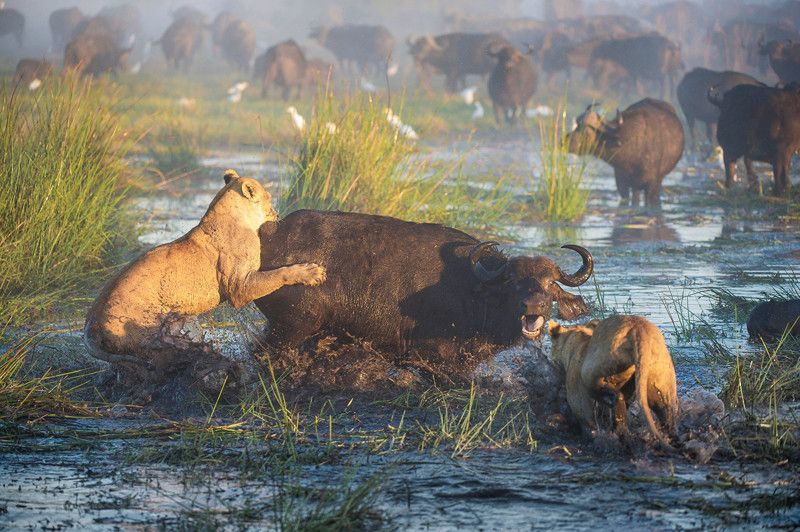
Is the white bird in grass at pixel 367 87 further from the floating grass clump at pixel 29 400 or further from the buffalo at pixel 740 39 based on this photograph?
the floating grass clump at pixel 29 400

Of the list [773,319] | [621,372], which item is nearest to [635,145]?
[773,319]

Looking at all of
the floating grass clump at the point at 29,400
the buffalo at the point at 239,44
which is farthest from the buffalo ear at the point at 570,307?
the buffalo at the point at 239,44

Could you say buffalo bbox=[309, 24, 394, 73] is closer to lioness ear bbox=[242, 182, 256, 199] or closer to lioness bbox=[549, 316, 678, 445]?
lioness ear bbox=[242, 182, 256, 199]

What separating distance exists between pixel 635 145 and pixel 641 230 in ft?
9.74

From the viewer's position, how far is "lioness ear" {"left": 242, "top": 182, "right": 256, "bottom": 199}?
22.5 feet

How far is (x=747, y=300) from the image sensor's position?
29.0ft

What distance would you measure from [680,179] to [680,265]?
27.7ft

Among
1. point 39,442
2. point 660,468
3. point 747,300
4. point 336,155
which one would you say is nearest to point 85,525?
point 39,442

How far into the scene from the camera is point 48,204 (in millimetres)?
8547

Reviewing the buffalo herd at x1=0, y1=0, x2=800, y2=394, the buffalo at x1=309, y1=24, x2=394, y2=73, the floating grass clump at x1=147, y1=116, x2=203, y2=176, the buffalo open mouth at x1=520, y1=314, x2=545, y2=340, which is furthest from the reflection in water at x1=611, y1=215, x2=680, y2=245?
the buffalo at x1=309, y1=24, x2=394, y2=73

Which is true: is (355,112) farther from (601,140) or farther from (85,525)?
(85,525)

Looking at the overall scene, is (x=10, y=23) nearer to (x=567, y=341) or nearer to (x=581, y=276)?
(x=581, y=276)

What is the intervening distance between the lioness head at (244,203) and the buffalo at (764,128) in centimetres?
1010

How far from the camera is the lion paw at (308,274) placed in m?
6.68
